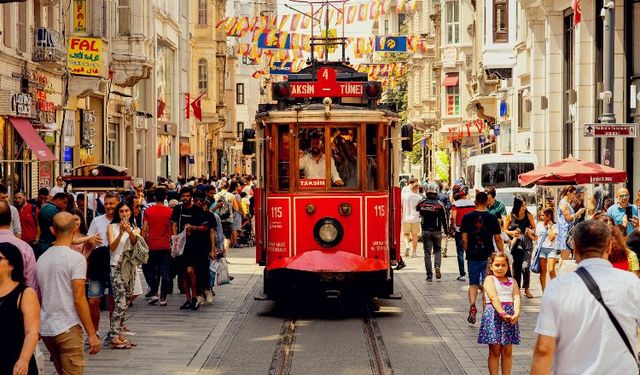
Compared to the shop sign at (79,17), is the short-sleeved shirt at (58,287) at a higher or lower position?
lower

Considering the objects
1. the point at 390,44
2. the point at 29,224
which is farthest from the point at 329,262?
the point at 390,44

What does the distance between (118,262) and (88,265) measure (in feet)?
2.89

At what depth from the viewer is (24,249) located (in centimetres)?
974

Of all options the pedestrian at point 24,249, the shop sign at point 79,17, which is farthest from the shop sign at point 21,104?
the pedestrian at point 24,249

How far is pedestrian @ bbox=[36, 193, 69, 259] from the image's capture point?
16.8 meters

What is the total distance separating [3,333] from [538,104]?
32.7 meters

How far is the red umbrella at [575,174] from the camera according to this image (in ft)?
70.6

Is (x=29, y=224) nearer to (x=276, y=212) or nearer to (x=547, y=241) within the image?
(x=276, y=212)

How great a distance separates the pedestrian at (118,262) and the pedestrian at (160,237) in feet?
12.5

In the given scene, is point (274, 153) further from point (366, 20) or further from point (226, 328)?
point (366, 20)

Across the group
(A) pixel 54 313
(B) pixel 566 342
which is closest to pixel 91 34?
(A) pixel 54 313

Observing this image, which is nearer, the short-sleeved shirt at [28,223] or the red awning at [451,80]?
the short-sleeved shirt at [28,223]

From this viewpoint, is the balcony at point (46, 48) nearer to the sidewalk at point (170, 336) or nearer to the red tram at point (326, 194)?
the sidewalk at point (170, 336)

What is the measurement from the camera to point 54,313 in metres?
9.23
